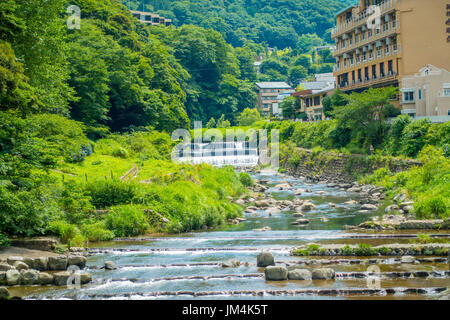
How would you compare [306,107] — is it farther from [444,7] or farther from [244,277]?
Answer: [244,277]

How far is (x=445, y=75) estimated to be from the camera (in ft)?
140

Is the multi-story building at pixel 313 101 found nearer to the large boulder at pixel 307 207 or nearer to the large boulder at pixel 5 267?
the large boulder at pixel 307 207

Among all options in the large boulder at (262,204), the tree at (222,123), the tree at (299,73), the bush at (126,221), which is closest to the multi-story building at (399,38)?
the large boulder at (262,204)

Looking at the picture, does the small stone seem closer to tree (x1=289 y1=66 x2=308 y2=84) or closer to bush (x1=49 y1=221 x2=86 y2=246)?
bush (x1=49 y1=221 x2=86 y2=246)

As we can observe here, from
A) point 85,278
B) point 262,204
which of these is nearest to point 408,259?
point 85,278

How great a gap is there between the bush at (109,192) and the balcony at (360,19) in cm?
3495

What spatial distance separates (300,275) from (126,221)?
1165 cm

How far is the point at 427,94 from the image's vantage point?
43531mm

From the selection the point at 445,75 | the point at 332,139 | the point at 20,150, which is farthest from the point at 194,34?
the point at 20,150

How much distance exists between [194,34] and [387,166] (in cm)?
8235

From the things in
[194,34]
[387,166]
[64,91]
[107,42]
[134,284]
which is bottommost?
[134,284]

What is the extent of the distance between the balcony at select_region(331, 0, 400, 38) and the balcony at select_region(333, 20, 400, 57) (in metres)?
1.73

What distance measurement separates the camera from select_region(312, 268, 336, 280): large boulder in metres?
15.8

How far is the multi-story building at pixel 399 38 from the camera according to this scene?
160 feet
